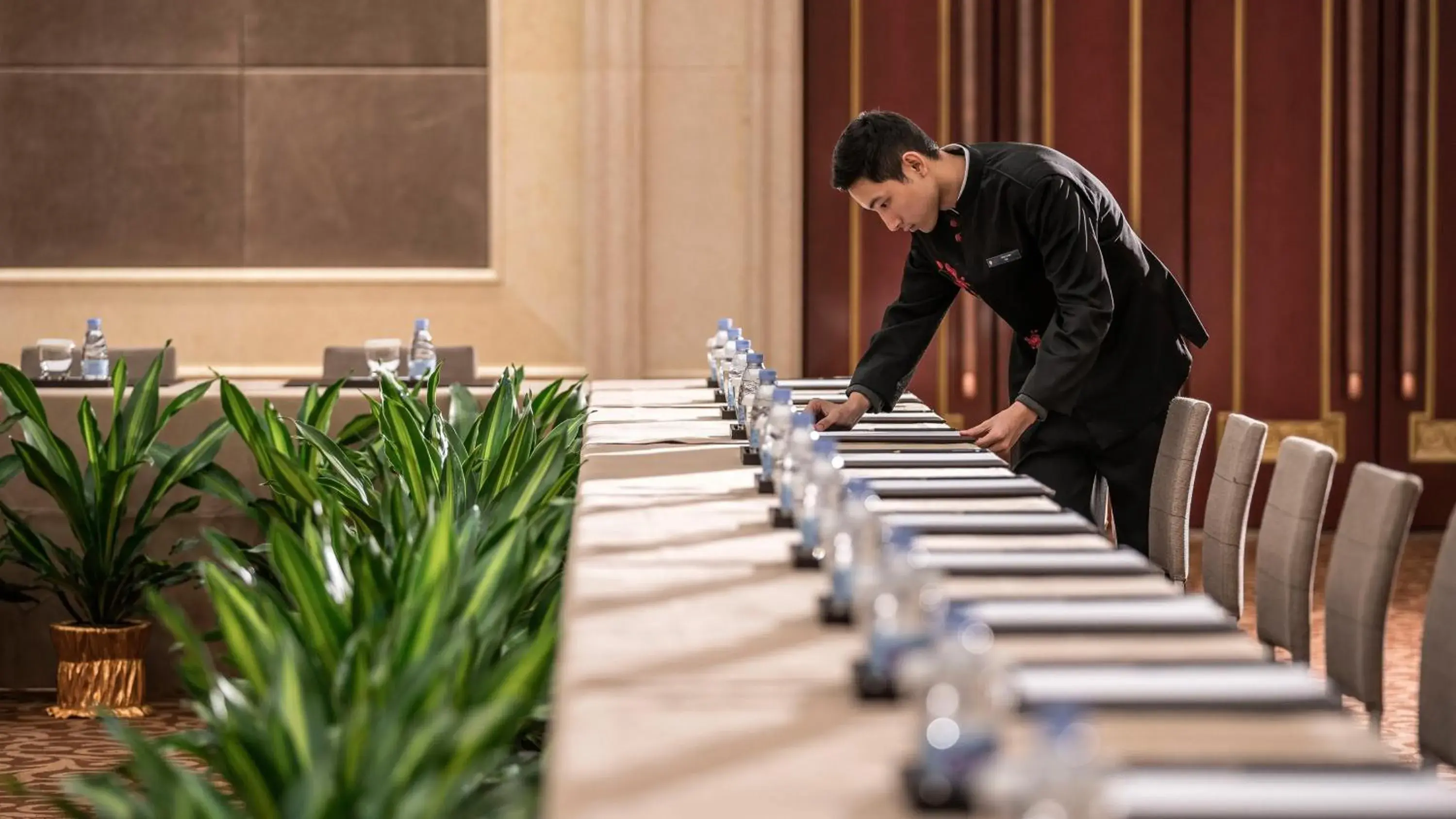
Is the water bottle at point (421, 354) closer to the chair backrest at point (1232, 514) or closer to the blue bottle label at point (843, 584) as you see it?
the chair backrest at point (1232, 514)

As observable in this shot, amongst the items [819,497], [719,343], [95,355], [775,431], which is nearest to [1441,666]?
[819,497]

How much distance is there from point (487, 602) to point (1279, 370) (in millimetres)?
5321

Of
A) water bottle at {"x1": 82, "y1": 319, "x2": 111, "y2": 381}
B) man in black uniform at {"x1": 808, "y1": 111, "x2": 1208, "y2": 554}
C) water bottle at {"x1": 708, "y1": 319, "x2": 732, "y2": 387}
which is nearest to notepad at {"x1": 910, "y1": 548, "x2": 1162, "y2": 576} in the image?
man in black uniform at {"x1": 808, "y1": 111, "x2": 1208, "y2": 554}

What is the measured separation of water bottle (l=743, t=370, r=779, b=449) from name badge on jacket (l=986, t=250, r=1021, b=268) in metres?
0.52

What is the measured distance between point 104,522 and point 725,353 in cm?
153

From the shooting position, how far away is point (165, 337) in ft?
22.3

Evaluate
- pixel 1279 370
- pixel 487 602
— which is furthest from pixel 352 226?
pixel 487 602

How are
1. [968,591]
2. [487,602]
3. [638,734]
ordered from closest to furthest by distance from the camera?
[638,734] < [968,591] < [487,602]

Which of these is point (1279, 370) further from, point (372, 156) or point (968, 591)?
point (968, 591)

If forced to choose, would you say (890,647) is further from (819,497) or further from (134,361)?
(134,361)

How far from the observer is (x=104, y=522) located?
4.16m

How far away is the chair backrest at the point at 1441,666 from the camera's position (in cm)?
208

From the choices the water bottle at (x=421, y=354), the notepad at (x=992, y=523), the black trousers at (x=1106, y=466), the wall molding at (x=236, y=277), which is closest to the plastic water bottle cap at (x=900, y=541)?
the notepad at (x=992, y=523)

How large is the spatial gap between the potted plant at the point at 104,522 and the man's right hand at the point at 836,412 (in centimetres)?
155
